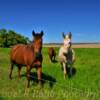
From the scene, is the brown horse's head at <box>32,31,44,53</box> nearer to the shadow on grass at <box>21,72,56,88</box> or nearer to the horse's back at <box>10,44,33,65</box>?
the horse's back at <box>10,44,33,65</box>

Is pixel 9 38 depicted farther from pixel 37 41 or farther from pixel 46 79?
pixel 37 41

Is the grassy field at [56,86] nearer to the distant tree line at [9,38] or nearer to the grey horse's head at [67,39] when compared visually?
the grey horse's head at [67,39]

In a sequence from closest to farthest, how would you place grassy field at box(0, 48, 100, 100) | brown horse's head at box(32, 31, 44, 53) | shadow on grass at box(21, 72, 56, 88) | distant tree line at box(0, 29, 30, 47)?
grassy field at box(0, 48, 100, 100)
brown horse's head at box(32, 31, 44, 53)
shadow on grass at box(21, 72, 56, 88)
distant tree line at box(0, 29, 30, 47)

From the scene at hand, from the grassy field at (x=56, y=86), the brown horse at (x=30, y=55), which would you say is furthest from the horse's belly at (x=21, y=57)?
the grassy field at (x=56, y=86)

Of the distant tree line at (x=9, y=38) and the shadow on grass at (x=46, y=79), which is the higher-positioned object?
the distant tree line at (x=9, y=38)

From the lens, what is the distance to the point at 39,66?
51.0 ft

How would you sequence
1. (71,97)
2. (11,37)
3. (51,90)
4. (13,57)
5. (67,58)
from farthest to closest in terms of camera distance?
(11,37)
(67,58)
(13,57)
(51,90)
(71,97)

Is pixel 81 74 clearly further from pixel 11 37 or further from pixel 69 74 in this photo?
pixel 11 37

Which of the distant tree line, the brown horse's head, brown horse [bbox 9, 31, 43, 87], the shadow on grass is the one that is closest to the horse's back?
brown horse [bbox 9, 31, 43, 87]

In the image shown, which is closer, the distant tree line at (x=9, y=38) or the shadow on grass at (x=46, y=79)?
the shadow on grass at (x=46, y=79)

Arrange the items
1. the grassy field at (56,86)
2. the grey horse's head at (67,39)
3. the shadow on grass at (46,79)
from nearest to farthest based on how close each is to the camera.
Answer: the grassy field at (56,86) → the shadow on grass at (46,79) → the grey horse's head at (67,39)

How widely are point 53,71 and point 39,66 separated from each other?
14.5 feet

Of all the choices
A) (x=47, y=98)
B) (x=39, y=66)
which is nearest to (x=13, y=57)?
(x=39, y=66)

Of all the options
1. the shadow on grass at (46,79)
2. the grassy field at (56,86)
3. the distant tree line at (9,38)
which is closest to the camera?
the grassy field at (56,86)
